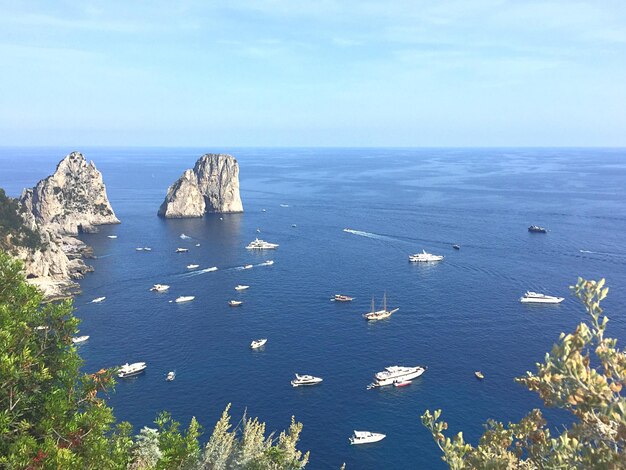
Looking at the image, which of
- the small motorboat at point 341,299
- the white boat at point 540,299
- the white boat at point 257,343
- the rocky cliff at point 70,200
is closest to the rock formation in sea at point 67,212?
the rocky cliff at point 70,200

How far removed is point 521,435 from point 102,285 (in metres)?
118

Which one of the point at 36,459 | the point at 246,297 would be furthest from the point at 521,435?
the point at 246,297

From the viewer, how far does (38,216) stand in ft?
575

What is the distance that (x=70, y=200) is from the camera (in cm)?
18300

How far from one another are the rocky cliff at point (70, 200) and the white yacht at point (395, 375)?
14127cm

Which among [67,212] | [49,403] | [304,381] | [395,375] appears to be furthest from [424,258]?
[67,212]

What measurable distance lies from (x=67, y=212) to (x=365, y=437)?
6243 inches

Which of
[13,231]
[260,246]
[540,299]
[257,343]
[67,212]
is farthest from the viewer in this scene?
[67,212]

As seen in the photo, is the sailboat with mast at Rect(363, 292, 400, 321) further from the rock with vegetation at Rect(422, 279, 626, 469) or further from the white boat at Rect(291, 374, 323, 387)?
the rock with vegetation at Rect(422, 279, 626, 469)

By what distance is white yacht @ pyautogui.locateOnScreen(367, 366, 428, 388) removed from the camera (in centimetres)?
7194

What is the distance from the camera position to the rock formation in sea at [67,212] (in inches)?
4786

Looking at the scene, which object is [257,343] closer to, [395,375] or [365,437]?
[395,375]

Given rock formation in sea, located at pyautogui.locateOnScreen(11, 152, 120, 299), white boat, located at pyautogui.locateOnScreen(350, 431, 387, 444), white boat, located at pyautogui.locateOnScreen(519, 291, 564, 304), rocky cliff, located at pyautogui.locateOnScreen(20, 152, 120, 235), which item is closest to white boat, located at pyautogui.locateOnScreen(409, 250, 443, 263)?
white boat, located at pyautogui.locateOnScreen(519, 291, 564, 304)

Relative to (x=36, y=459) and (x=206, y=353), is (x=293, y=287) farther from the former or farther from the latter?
(x=36, y=459)
